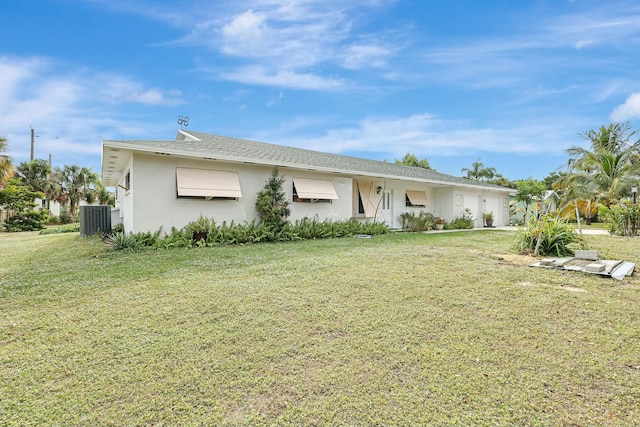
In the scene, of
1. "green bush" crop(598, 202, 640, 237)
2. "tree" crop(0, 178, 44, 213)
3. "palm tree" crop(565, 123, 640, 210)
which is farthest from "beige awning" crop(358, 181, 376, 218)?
"tree" crop(0, 178, 44, 213)

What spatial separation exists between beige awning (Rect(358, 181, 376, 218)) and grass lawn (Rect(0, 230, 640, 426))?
10958 millimetres

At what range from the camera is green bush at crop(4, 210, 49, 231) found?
22.3 meters

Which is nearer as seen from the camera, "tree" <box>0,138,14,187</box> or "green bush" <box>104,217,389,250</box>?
"green bush" <box>104,217,389,250</box>

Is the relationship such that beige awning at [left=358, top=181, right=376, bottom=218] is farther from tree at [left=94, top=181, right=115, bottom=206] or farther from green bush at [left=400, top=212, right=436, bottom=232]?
tree at [left=94, top=181, right=115, bottom=206]

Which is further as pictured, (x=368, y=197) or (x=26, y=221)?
(x=26, y=221)

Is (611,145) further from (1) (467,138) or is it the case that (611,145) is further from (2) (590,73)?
(2) (590,73)

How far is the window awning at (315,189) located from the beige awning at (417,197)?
21.0 ft

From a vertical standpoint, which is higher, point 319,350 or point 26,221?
point 26,221

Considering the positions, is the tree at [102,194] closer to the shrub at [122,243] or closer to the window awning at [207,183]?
the window awning at [207,183]

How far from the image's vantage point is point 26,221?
23.0 m

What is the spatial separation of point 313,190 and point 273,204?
7.75ft

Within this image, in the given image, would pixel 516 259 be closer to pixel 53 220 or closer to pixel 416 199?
pixel 416 199

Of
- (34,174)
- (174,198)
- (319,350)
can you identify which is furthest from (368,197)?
(34,174)

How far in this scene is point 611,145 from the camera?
24.6 meters
